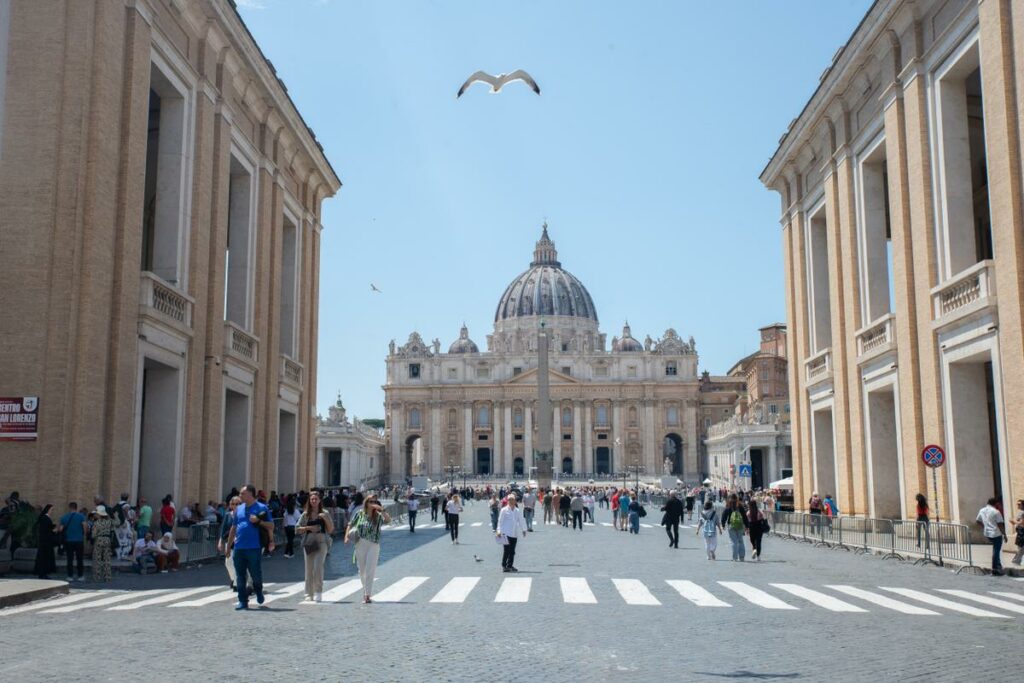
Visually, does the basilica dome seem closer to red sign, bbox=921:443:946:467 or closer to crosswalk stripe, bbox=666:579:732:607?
red sign, bbox=921:443:946:467

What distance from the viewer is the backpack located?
22.4 meters

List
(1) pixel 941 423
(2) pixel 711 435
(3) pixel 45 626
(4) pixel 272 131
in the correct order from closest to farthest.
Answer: (3) pixel 45 626 < (1) pixel 941 423 < (4) pixel 272 131 < (2) pixel 711 435

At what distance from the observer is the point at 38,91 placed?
19.2 meters

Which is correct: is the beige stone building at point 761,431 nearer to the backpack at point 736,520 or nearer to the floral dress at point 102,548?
the backpack at point 736,520

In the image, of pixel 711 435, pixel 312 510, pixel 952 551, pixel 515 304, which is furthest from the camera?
pixel 515 304

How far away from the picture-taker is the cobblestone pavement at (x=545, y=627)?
30.2 feet

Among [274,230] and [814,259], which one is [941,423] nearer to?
[814,259]

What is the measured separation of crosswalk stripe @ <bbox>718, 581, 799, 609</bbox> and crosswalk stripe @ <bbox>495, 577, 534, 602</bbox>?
10.4ft

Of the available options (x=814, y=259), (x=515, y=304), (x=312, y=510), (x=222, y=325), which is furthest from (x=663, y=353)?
(x=312, y=510)

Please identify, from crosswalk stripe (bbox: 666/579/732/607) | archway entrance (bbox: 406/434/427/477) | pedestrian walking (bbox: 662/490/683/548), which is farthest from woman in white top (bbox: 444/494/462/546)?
archway entrance (bbox: 406/434/427/477)

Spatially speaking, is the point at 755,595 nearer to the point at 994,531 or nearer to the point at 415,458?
the point at 994,531

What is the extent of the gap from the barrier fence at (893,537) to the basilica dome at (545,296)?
136 meters

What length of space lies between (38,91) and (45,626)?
11.2 metres

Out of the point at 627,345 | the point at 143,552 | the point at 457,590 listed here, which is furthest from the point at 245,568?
the point at 627,345
